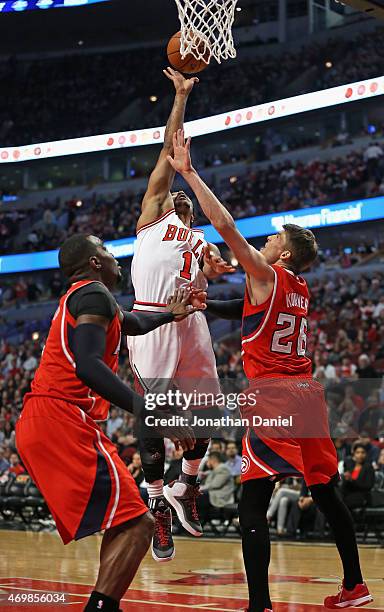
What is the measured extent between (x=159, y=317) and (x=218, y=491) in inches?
279

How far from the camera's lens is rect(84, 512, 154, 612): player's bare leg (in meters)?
3.84

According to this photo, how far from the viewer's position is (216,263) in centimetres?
553

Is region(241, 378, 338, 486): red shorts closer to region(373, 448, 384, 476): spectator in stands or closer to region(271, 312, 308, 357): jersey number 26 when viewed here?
region(271, 312, 308, 357): jersey number 26

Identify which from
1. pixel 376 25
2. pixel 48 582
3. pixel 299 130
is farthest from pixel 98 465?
pixel 376 25

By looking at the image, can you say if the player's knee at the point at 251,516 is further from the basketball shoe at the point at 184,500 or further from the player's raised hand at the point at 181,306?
the player's raised hand at the point at 181,306

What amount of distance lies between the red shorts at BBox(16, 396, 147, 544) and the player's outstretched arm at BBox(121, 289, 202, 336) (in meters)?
0.82

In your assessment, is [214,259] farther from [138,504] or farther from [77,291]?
[138,504]

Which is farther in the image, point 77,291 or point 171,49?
point 171,49

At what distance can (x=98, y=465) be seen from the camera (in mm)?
3949

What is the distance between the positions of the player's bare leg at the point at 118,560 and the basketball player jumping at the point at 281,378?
3.32 feet

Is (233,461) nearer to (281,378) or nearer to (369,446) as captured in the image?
(369,446)

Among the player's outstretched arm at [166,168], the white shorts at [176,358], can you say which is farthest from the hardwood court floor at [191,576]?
the player's outstretched arm at [166,168]

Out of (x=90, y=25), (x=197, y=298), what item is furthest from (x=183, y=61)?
(x=90, y=25)

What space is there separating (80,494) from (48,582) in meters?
4.06
